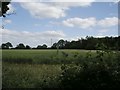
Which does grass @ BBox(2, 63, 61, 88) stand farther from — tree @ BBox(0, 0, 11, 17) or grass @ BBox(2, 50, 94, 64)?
tree @ BBox(0, 0, 11, 17)

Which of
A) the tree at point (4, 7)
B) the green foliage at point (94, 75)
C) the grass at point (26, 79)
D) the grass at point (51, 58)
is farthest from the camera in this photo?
the tree at point (4, 7)

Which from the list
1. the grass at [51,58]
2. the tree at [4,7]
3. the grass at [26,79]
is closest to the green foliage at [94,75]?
the grass at [26,79]

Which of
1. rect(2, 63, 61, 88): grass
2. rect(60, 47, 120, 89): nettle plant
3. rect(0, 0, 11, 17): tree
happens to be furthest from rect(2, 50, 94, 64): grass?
rect(0, 0, 11, 17): tree

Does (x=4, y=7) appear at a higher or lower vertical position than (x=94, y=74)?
higher

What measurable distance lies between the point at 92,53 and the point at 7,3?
27.8 ft

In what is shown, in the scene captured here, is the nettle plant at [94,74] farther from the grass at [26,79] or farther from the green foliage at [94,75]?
the grass at [26,79]

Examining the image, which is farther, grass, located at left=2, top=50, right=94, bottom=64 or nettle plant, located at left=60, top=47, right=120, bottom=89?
grass, located at left=2, top=50, right=94, bottom=64

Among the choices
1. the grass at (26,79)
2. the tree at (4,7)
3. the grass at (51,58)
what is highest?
the tree at (4,7)

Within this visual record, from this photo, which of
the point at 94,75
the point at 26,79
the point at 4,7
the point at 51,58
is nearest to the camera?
the point at 94,75

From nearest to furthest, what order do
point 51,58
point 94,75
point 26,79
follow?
point 94,75 → point 26,79 → point 51,58

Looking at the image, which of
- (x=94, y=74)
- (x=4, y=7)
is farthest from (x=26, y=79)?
(x=4, y=7)

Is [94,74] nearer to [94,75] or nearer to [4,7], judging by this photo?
[94,75]

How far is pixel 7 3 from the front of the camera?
731 inches

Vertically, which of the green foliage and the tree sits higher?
the tree
